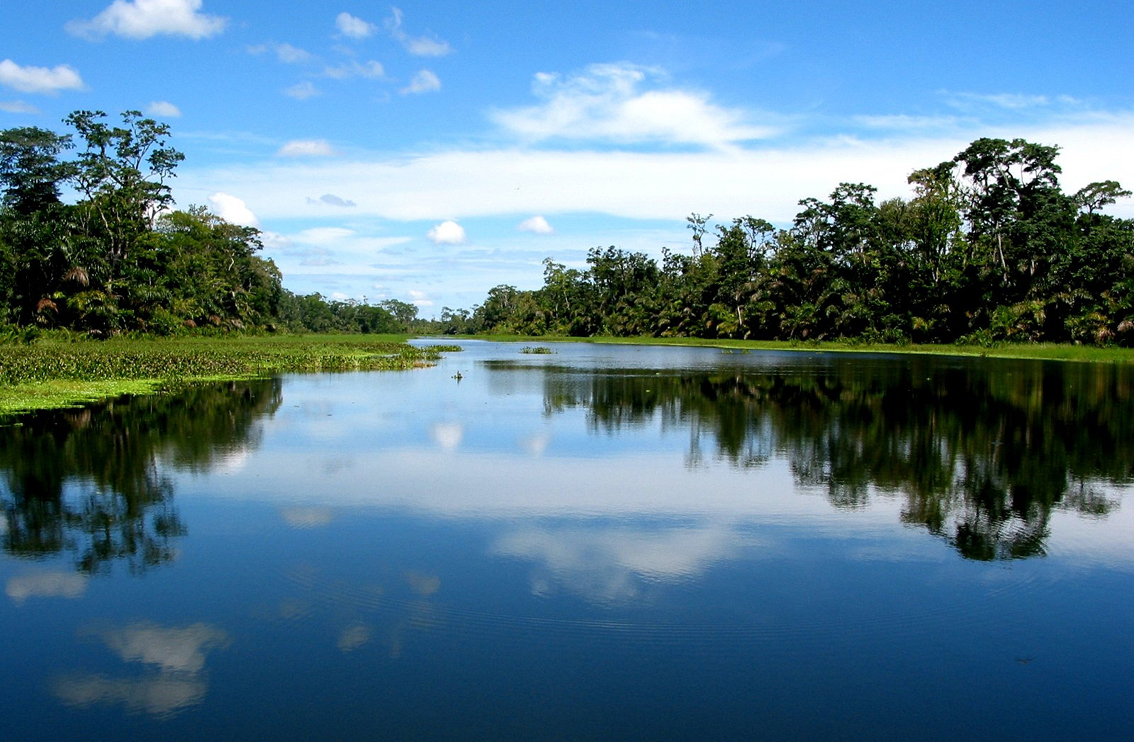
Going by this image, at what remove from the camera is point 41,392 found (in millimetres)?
18625

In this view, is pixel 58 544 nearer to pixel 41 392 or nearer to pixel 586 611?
pixel 586 611

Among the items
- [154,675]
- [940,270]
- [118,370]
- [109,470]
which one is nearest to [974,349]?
[940,270]

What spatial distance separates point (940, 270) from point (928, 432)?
4553cm

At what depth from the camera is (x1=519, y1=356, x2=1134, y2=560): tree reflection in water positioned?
941 centimetres

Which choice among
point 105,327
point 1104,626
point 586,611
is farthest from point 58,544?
point 105,327

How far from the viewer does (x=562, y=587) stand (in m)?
6.50

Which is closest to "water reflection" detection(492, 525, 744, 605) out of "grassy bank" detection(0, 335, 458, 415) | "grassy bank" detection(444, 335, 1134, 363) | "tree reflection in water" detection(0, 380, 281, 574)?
"tree reflection in water" detection(0, 380, 281, 574)

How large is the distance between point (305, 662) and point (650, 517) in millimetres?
4295

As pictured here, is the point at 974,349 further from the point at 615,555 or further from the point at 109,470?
the point at 109,470

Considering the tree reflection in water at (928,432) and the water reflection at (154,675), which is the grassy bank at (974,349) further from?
the water reflection at (154,675)

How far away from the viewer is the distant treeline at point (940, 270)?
1798 inches

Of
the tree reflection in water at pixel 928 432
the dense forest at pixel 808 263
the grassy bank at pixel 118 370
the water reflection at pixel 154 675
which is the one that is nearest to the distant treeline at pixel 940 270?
the dense forest at pixel 808 263

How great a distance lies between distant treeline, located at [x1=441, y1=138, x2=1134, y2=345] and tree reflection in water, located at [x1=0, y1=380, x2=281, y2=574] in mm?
43472

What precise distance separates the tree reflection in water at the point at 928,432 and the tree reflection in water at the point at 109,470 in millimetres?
6811
